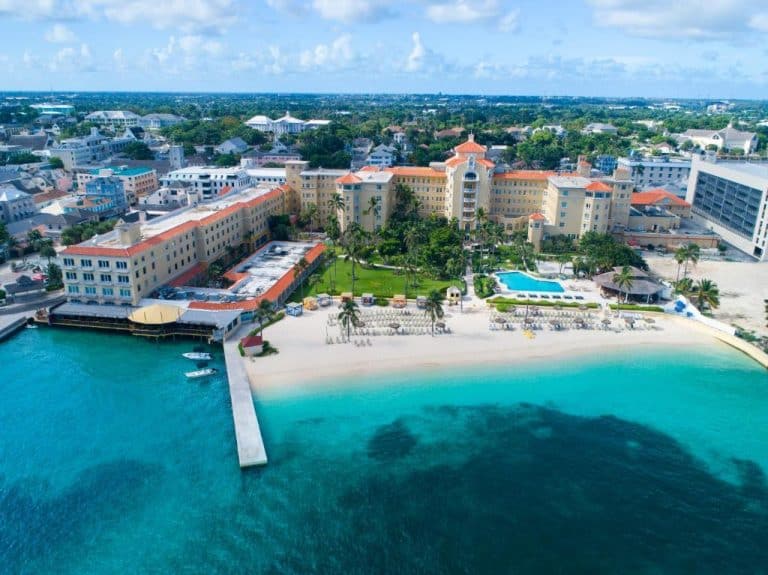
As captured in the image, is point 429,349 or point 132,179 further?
point 132,179

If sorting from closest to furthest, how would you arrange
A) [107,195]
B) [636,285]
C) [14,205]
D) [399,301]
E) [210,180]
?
1. [399,301]
2. [636,285]
3. [14,205]
4. [107,195]
5. [210,180]

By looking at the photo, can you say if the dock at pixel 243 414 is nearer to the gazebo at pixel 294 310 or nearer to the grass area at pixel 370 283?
the gazebo at pixel 294 310

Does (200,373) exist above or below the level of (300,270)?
below

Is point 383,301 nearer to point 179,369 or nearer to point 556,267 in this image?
point 179,369

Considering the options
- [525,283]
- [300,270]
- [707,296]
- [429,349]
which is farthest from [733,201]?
[300,270]

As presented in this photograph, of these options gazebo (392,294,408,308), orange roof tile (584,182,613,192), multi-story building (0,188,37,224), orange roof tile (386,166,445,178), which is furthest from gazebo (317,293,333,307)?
multi-story building (0,188,37,224)

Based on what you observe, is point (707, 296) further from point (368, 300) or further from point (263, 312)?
point (263, 312)

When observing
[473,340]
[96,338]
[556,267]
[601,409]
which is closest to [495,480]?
[601,409]

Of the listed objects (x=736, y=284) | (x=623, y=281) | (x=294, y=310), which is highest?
(x=623, y=281)

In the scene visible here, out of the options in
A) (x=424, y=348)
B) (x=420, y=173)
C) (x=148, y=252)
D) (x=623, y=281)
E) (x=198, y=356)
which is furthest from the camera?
(x=420, y=173)
